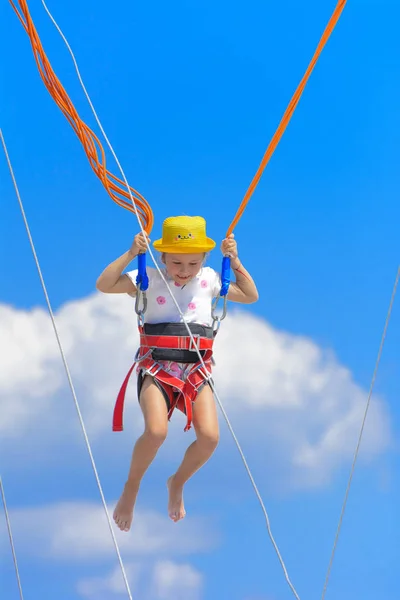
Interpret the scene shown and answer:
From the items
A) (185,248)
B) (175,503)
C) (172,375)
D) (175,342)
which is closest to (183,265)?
(185,248)

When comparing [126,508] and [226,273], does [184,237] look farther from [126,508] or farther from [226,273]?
[126,508]

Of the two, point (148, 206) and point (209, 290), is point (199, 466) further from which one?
point (148, 206)

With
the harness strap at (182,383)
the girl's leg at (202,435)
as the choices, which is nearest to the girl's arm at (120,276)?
the harness strap at (182,383)

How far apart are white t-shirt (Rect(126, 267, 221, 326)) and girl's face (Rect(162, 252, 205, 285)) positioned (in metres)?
0.07

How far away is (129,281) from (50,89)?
143cm

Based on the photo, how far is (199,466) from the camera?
718 centimetres

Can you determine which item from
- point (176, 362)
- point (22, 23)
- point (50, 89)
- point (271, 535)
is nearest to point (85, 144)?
point (50, 89)

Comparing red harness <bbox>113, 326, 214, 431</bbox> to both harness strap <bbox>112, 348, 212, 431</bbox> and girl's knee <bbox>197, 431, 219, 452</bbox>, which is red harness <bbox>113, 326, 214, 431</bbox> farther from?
girl's knee <bbox>197, 431, 219, 452</bbox>

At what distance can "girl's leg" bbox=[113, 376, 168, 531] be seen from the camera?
6840mm


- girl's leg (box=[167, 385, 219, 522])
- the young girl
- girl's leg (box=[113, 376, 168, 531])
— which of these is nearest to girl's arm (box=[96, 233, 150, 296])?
the young girl

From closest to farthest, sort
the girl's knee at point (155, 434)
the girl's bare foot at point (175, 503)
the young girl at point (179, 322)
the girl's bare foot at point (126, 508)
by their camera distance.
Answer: the girl's knee at point (155, 434) → the young girl at point (179, 322) → the girl's bare foot at point (126, 508) → the girl's bare foot at point (175, 503)

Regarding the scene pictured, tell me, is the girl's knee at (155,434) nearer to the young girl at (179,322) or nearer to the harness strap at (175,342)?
the young girl at (179,322)

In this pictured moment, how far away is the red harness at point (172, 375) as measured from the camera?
7008mm

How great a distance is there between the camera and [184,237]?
22.7 feet
